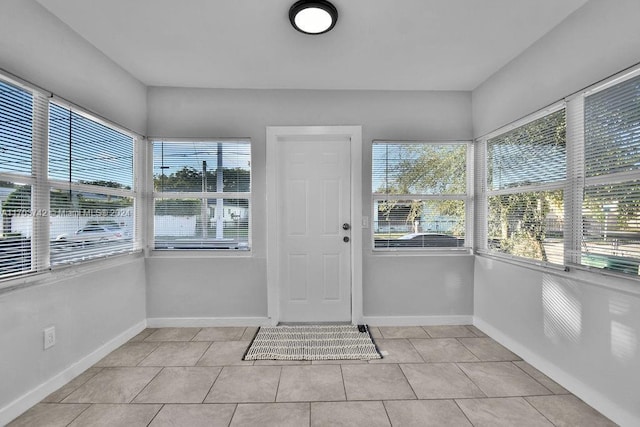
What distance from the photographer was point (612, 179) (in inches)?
70.3

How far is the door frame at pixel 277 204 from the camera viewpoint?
314 cm

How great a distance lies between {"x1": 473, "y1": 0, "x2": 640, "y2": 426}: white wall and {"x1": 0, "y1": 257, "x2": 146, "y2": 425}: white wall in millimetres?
3438

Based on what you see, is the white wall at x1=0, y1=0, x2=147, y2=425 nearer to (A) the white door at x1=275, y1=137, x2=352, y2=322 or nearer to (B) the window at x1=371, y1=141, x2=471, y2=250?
(A) the white door at x1=275, y1=137, x2=352, y2=322

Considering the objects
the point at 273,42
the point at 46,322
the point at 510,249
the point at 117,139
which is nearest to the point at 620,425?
the point at 510,249

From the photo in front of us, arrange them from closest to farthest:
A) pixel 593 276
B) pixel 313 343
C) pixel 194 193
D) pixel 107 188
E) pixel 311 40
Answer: pixel 593 276
pixel 311 40
pixel 107 188
pixel 313 343
pixel 194 193

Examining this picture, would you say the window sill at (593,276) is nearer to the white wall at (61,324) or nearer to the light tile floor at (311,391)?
the light tile floor at (311,391)

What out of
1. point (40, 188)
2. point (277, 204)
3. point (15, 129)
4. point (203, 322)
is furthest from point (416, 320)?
point (15, 129)

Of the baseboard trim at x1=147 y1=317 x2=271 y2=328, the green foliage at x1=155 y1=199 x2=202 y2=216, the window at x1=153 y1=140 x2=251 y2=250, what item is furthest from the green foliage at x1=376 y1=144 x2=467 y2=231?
the green foliage at x1=155 y1=199 x2=202 y2=216

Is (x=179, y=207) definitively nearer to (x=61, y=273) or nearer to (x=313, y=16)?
(x=61, y=273)

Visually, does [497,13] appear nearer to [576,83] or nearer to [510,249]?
[576,83]

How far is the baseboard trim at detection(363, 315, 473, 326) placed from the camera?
3199mm

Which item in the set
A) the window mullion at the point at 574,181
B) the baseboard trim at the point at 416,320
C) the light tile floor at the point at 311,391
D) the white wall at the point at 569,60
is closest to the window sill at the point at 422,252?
the baseboard trim at the point at 416,320

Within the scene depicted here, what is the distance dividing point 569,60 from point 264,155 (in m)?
2.55

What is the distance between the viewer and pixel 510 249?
2707mm
